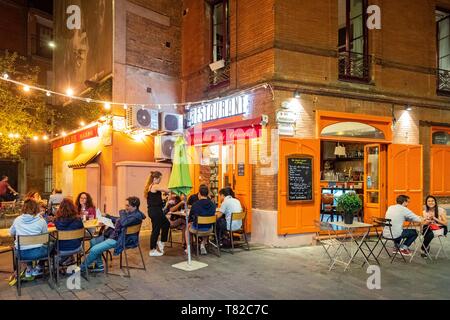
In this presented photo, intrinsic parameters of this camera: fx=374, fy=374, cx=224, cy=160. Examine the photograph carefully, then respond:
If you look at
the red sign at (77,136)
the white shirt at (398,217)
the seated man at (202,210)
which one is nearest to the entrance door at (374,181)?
the white shirt at (398,217)

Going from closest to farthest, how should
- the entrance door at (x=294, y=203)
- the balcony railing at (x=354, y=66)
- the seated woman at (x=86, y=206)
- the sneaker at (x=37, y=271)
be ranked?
1. the sneaker at (x=37, y=271)
2. the seated woman at (x=86, y=206)
3. the entrance door at (x=294, y=203)
4. the balcony railing at (x=354, y=66)

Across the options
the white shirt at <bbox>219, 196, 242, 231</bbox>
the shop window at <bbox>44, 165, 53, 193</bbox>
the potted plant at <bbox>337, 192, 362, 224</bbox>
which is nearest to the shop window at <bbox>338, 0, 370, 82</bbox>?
the potted plant at <bbox>337, 192, 362, 224</bbox>

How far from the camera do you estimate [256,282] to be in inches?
235

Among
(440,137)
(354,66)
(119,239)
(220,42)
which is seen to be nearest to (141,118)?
(220,42)

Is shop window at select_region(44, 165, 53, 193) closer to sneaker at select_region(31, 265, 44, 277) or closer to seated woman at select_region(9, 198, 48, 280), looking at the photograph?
sneaker at select_region(31, 265, 44, 277)

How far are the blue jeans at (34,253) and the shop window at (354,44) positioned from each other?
25.6ft

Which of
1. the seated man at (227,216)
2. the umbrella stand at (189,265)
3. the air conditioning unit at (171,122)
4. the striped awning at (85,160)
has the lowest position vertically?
the umbrella stand at (189,265)

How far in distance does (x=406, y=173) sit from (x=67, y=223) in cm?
860

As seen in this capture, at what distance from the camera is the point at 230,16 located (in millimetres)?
10234

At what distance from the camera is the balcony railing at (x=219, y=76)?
10.5 meters

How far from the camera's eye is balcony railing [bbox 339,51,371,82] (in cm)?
984

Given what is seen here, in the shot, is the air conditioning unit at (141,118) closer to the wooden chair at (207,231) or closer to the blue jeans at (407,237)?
the wooden chair at (207,231)

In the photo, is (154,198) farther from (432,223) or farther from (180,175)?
(432,223)

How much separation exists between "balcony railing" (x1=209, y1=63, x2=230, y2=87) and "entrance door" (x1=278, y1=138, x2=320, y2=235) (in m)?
2.96
